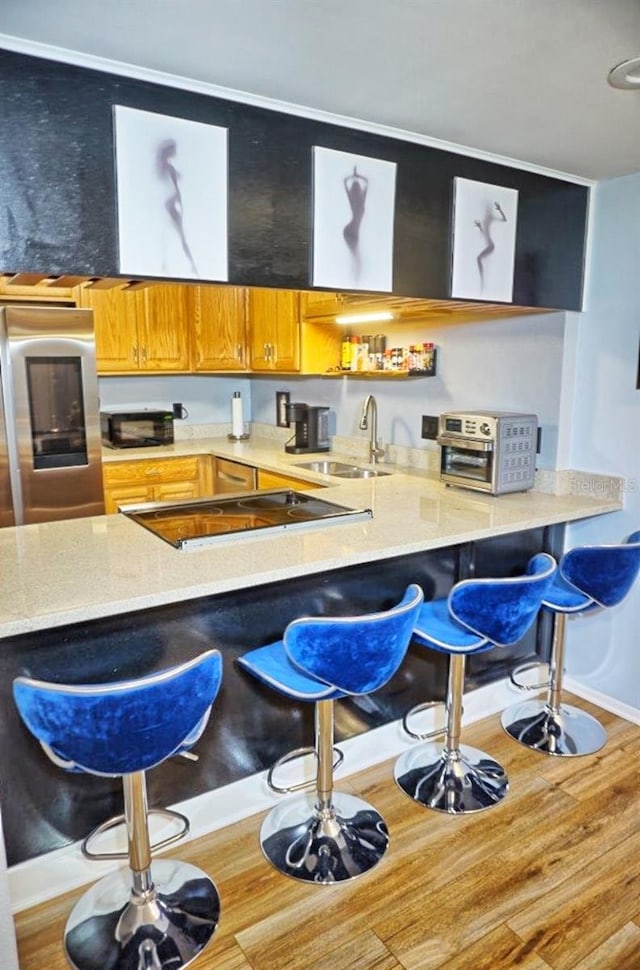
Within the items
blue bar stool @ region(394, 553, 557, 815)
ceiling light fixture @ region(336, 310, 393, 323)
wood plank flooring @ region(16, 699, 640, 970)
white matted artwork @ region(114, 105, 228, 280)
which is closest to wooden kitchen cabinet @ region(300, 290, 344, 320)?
ceiling light fixture @ region(336, 310, 393, 323)

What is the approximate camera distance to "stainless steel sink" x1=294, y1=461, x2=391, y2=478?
359 cm

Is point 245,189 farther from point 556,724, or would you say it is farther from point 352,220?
point 556,724

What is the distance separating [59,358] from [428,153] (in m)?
2.18

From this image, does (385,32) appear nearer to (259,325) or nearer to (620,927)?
(620,927)

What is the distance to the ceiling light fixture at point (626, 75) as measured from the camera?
1.60m

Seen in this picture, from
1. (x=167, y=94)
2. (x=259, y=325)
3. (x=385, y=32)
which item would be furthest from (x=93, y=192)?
(x=259, y=325)

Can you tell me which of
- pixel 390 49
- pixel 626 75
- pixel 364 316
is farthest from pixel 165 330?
pixel 626 75

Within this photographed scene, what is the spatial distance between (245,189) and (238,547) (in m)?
1.12

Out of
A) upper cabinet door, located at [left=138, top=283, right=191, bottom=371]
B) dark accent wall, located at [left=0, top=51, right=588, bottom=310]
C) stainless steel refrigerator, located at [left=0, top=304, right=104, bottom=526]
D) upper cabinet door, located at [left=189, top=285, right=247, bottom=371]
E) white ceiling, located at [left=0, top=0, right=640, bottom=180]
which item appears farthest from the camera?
upper cabinet door, located at [left=189, top=285, right=247, bottom=371]

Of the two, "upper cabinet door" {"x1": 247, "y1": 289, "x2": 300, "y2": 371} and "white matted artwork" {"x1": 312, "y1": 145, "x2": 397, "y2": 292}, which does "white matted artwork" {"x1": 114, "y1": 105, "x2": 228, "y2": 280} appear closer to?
"white matted artwork" {"x1": 312, "y1": 145, "x2": 397, "y2": 292}

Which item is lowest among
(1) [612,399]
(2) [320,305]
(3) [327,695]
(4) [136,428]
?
(3) [327,695]

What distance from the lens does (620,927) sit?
1798mm

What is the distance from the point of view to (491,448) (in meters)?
2.79

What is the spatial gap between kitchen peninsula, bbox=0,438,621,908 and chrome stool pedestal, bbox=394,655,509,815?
0.73 feet
